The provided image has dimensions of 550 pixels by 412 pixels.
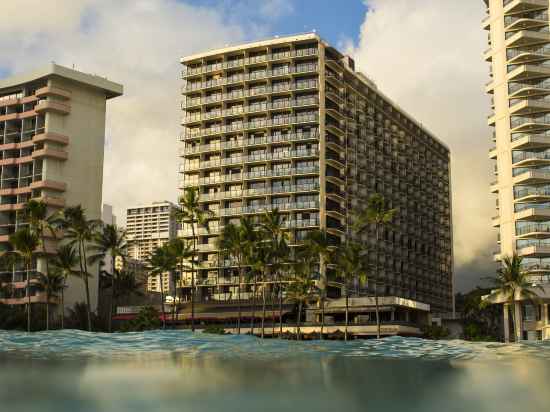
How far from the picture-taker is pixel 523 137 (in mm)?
118188

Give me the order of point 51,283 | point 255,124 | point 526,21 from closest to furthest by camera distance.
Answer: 1. point 526,21
2. point 51,283
3. point 255,124

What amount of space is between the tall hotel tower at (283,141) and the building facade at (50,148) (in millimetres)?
17566

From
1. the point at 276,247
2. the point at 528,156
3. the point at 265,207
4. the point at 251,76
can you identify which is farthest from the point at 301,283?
the point at 251,76

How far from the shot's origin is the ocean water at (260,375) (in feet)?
74.3

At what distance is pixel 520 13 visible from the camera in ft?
402

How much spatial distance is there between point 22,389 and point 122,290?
124 meters

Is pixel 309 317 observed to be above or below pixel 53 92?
below

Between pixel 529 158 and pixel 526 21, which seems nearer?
pixel 529 158

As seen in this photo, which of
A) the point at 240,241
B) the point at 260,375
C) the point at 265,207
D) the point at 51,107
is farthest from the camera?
the point at 51,107

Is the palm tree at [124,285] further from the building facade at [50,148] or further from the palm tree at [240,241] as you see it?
the palm tree at [240,241]

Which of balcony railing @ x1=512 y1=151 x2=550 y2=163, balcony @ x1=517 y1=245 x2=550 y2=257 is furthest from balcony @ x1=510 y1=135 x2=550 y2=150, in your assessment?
balcony @ x1=517 y1=245 x2=550 y2=257

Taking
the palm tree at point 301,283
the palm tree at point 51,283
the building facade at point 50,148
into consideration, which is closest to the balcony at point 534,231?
the palm tree at point 301,283

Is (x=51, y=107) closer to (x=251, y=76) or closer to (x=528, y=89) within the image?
(x=251, y=76)

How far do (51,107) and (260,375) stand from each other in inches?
4755
